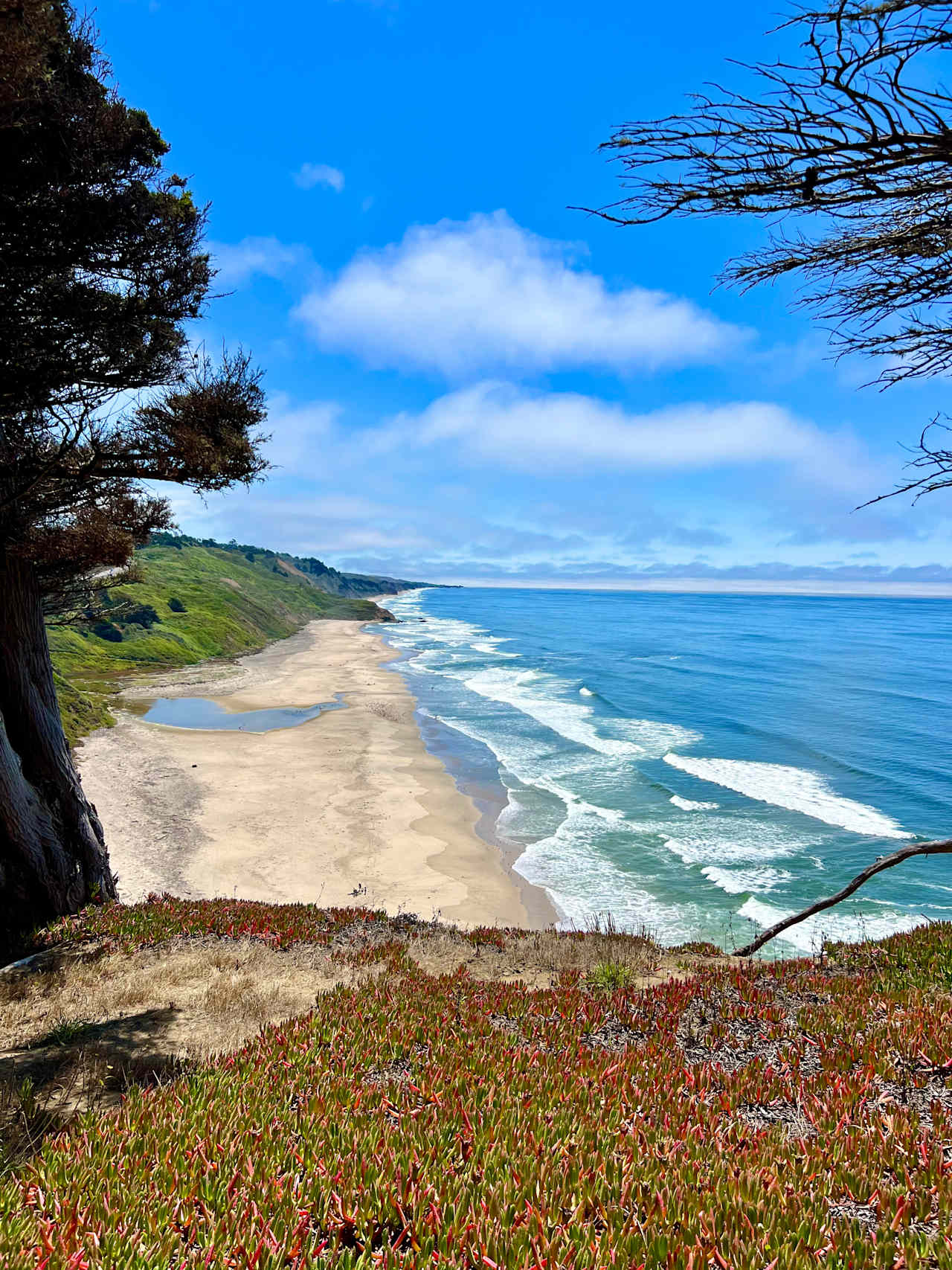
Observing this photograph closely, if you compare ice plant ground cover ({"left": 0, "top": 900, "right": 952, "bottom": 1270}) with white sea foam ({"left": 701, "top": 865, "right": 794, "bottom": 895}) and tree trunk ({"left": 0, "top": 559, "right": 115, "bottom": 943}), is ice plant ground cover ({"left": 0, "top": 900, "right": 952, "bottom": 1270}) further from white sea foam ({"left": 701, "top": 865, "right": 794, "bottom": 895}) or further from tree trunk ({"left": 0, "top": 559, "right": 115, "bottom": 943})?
white sea foam ({"left": 701, "top": 865, "right": 794, "bottom": 895})

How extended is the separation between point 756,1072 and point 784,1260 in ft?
7.76

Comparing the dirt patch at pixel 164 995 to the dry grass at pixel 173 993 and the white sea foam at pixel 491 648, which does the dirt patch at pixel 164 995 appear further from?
the white sea foam at pixel 491 648

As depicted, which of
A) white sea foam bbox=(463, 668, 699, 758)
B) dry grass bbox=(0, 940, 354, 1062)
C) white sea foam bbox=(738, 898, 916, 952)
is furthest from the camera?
white sea foam bbox=(463, 668, 699, 758)

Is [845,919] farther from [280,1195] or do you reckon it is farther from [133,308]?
[133,308]

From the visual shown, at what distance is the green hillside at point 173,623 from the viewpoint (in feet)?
135

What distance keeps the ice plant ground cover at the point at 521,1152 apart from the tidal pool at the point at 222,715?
3392cm

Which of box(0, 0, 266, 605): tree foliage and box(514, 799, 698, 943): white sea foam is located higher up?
box(0, 0, 266, 605): tree foliage

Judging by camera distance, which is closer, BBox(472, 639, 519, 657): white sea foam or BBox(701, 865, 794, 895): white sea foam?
BBox(701, 865, 794, 895): white sea foam

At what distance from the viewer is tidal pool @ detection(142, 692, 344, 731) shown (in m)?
37.1

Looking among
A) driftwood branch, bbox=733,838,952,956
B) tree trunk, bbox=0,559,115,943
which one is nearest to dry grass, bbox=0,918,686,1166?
tree trunk, bbox=0,559,115,943

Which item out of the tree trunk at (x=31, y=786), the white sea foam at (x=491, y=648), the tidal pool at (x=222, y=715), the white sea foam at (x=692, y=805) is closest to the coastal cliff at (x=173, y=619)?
the tree trunk at (x=31, y=786)

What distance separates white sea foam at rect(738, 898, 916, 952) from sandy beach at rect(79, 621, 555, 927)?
18.3ft

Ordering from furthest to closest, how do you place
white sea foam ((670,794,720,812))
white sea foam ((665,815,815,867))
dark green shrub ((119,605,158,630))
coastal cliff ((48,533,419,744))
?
dark green shrub ((119,605,158,630))
coastal cliff ((48,533,419,744))
white sea foam ((670,794,720,812))
white sea foam ((665,815,815,867))

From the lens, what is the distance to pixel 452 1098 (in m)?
3.72
